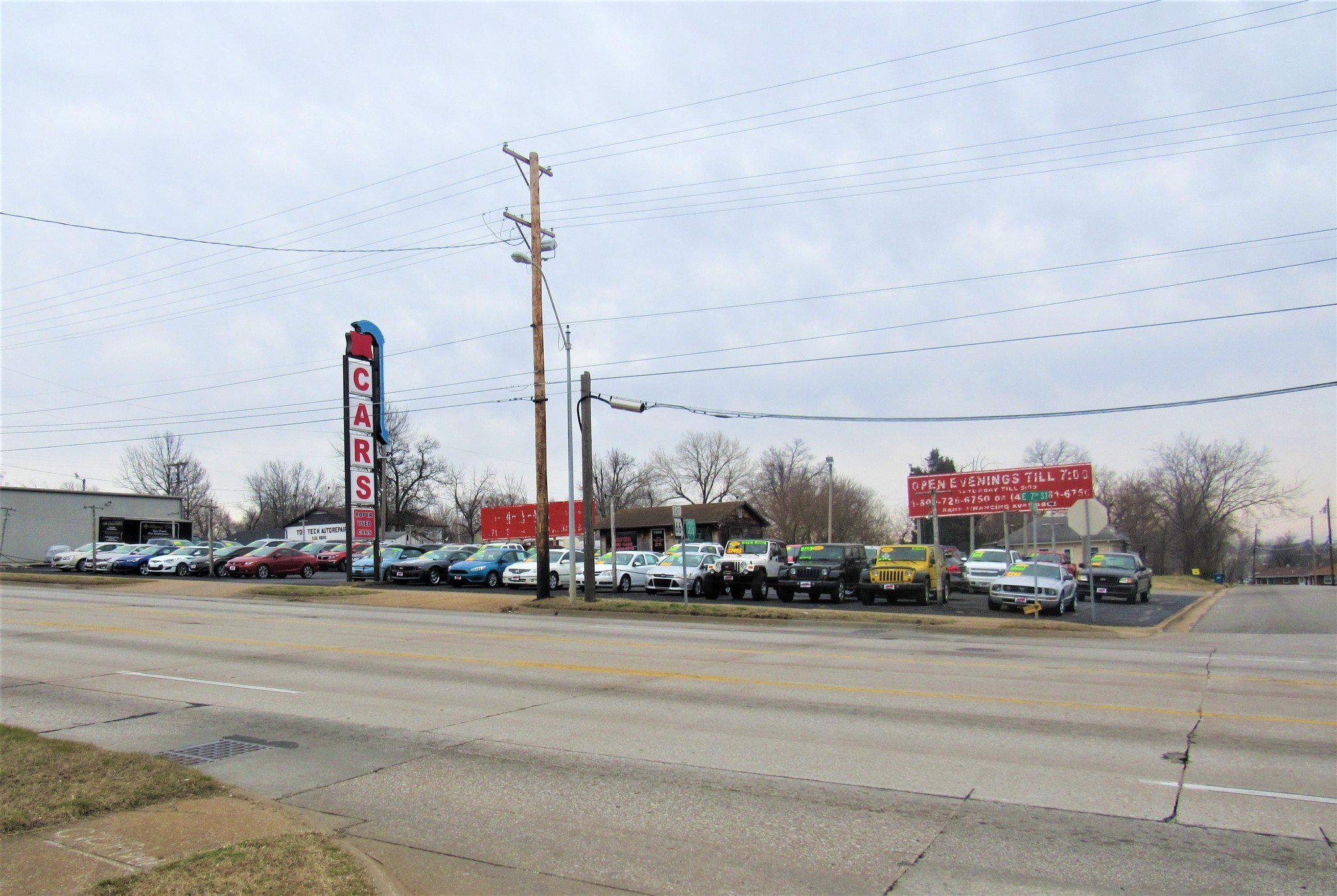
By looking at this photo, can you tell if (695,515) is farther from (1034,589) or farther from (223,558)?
(1034,589)

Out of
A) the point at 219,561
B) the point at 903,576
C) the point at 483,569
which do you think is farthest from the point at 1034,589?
the point at 219,561

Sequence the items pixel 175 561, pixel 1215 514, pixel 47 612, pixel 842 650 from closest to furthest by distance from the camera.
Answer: pixel 842 650
pixel 47 612
pixel 175 561
pixel 1215 514

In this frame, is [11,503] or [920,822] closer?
[920,822]

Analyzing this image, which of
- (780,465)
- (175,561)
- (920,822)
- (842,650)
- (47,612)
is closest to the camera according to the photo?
(920,822)

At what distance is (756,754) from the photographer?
723 cm

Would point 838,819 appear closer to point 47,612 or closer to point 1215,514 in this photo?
point 47,612

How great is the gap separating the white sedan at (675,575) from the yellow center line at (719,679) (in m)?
17.1

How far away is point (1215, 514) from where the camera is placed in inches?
2972

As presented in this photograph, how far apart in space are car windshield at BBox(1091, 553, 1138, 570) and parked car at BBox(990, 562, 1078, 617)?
23.1 ft

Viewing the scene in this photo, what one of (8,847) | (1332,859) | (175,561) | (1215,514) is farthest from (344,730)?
(1215,514)

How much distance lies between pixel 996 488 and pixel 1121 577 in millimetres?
21637

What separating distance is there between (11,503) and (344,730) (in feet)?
198

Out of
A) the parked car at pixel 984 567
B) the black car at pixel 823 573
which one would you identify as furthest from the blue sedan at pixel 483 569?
the parked car at pixel 984 567

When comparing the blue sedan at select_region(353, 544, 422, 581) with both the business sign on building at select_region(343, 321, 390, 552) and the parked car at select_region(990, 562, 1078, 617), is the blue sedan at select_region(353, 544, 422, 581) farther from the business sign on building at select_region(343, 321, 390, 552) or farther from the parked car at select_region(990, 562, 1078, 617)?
the parked car at select_region(990, 562, 1078, 617)
